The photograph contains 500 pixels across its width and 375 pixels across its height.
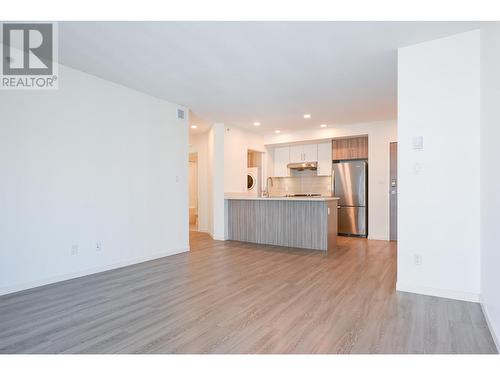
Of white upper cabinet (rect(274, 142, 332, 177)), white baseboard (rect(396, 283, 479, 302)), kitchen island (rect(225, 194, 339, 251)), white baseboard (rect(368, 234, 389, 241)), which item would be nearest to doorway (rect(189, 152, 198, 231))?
white upper cabinet (rect(274, 142, 332, 177))

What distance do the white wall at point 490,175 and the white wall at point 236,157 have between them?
177 inches

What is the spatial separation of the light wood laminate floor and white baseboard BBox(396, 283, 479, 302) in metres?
0.08

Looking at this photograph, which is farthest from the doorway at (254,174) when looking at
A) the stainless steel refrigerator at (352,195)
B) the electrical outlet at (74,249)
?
the electrical outlet at (74,249)

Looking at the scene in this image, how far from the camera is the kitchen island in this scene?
484 centimetres

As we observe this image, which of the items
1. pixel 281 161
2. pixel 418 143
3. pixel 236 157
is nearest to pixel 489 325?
pixel 418 143

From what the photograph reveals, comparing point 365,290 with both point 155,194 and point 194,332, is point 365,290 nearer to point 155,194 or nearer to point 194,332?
point 194,332

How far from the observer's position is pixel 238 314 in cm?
232

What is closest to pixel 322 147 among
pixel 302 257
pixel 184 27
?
pixel 302 257

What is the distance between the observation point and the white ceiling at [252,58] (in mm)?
2504

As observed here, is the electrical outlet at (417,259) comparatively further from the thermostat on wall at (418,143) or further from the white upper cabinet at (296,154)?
the white upper cabinet at (296,154)

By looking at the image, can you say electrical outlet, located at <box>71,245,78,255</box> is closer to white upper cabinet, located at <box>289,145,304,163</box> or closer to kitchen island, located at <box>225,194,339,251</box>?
kitchen island, located at <box>225,194,339,251</box>

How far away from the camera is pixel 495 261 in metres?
1.93
